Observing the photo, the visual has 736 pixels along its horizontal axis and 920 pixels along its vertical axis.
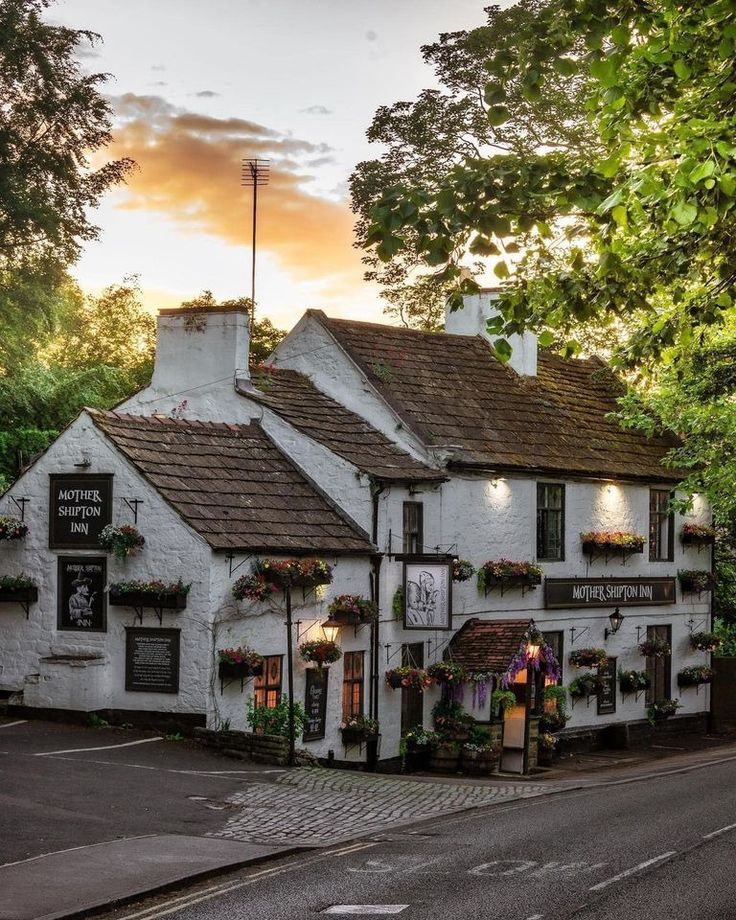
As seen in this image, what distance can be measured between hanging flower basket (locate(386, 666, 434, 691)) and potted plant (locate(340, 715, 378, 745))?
3.01 feet

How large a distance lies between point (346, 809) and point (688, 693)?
60.4 ft

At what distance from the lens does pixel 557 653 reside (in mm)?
31344

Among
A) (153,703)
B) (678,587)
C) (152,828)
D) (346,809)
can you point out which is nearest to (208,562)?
(153,703)

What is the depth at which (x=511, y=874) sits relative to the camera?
13.9 m

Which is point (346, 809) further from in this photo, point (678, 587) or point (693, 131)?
point (678, 587)

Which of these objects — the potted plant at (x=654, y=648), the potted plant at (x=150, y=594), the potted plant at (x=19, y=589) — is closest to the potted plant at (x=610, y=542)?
the potted plant at (x=654, y=648)

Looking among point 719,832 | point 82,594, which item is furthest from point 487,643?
point 719,832

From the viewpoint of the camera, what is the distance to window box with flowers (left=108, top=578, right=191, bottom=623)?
2367 cm

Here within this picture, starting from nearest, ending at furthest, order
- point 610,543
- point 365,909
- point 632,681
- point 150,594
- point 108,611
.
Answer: point 365,909 < point 150,594 < point 108,611 < point 610,543 < point 632,681

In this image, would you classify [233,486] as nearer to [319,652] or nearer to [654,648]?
[319,652]

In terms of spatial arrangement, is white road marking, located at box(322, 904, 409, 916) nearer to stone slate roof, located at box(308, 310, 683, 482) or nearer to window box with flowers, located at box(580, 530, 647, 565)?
stone slate roof, located at box(308, 310, 683, 482)

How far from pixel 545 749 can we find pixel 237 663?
8.58 meters

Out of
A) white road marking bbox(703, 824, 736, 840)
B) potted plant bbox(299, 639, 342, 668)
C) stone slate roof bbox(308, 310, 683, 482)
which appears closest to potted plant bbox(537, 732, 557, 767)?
stone slate roof bbox(308, 310, 683, 482)

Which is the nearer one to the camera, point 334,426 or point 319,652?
point 319,652
